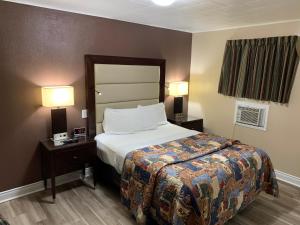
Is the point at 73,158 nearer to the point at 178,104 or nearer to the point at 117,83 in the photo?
the point at 117,83

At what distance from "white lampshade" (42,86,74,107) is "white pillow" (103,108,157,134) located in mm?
692

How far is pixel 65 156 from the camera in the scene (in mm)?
2723

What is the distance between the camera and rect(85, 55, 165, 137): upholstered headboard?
127 inches

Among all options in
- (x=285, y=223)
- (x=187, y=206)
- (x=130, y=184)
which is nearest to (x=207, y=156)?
(x=187, y=206)

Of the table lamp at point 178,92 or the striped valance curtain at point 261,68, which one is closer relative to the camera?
the striped valance curtain at point 261,68

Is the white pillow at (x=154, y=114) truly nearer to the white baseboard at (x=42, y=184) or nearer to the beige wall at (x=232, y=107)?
the beige wall at (x=232, y=107)

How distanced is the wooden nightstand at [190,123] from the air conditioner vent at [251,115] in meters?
0.68

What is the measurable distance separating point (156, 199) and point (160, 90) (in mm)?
2282

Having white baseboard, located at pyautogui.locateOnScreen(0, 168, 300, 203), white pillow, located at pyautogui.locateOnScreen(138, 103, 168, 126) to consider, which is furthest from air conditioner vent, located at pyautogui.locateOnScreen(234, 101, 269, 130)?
white pillow, located at pyautogui.locateOnScreen(138, 103, 168, 126)

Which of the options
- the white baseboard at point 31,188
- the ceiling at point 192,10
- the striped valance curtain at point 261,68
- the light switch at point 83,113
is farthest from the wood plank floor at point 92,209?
the ceiling at point 192,10

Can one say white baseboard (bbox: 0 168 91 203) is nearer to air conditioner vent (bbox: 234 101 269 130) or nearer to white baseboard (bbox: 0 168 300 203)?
white baseboard (bbox: 0 168 300 203)

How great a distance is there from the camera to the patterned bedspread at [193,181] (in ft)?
6.27

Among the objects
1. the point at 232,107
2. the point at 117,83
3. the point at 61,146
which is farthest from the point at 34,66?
the point at 232,107

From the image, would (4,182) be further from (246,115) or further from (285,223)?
(246,115)
